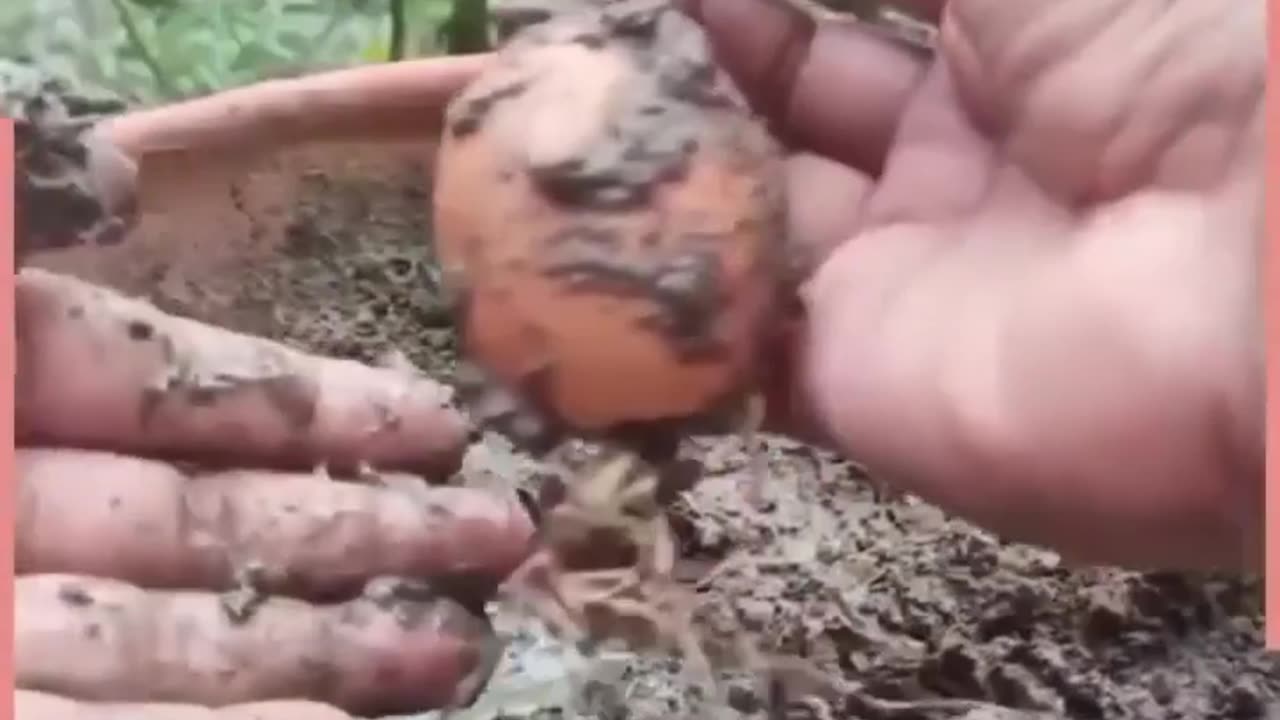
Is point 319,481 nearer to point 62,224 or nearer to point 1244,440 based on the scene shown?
point 62,224

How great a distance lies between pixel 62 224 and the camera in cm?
39

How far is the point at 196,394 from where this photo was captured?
15.8 inches

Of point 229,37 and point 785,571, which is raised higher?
point 229,37

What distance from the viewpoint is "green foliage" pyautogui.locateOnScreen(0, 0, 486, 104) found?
1.46ft

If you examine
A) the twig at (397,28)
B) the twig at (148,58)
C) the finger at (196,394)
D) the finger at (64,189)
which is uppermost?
the twig at (397,28)

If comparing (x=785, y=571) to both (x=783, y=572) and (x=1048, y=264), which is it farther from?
(x=1048, y=264)

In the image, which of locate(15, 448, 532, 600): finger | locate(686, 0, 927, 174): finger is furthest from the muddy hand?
locate(686, 0, 927, 174): finger

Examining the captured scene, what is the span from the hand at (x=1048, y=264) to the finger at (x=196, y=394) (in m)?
0.09

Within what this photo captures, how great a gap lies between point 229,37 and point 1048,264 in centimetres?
21

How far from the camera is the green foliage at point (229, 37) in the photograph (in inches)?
17.5

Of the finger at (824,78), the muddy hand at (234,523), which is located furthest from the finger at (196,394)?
the finger at (824,78)

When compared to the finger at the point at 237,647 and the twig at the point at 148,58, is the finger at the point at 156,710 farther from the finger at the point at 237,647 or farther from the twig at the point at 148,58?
the twig at the point at 148,58

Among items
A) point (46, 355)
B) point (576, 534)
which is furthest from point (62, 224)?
point (576, 534)

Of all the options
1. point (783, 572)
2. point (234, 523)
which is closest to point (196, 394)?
point (234, 523)
